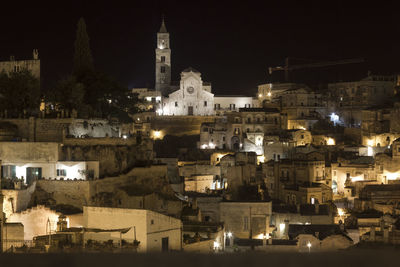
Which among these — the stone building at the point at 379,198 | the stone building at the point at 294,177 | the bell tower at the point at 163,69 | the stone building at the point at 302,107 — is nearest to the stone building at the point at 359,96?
the stone building at the point at 302,107

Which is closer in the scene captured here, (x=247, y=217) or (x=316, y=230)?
(x=316, y=230)

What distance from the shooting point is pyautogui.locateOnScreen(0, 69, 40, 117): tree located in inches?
1229

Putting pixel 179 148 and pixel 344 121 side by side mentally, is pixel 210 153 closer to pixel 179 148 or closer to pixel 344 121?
pixel 179 148

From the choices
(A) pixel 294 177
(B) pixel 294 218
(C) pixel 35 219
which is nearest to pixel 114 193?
(C) pixel 35 219

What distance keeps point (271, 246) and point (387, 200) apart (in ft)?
43.9

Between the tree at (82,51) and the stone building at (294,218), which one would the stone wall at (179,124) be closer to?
the tree at (82,51)

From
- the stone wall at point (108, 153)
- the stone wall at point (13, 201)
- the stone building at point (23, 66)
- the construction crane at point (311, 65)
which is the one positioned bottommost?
the stone wall at point (13, 201)

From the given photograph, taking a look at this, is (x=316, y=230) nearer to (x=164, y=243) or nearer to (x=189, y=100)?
(x=164, y=243)

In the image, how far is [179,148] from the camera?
5091 cm

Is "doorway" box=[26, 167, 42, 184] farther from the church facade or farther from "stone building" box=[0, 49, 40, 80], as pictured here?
the church facade

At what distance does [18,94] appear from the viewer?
31516mm

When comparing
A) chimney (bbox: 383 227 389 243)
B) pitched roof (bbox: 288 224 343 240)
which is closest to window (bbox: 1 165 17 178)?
pitched roof (bbox: 288 224 343 240)

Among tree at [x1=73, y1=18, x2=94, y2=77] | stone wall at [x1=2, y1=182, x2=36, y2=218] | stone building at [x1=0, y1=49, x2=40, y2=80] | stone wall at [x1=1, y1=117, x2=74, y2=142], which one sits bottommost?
stone wall at [x1=2, y1=182, x2=36, y2=218]

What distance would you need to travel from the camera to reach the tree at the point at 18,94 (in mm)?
31219
